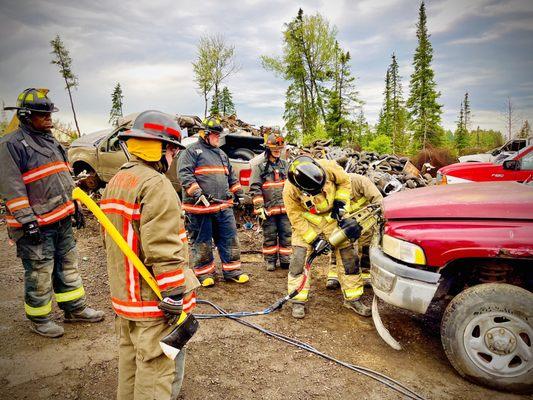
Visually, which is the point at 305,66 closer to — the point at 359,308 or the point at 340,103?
the point at 340,103

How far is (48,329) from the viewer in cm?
332

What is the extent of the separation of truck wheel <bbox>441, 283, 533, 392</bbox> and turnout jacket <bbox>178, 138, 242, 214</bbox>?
3172 millimetres

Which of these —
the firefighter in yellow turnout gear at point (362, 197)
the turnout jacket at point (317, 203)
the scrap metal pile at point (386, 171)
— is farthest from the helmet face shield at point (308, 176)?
the scrap metal pile at point (386, 171)

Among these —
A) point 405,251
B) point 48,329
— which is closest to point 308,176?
point 405,251

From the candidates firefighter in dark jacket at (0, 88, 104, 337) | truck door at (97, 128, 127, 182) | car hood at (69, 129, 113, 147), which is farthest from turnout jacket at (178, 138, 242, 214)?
car hood at (69, 129, 113, 147)

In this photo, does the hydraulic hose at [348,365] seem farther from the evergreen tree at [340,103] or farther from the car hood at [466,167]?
the evergreen tree at [340,103]

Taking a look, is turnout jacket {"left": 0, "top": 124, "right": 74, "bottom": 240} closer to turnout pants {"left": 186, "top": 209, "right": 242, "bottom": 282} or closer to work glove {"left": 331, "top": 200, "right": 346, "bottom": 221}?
turnout pants {"left": 186, "top": 209, "right": 242, "bottom": 282}

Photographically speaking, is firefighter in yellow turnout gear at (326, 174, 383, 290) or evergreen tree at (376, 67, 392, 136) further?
evergreen tree at (376, 67, 392, 136)

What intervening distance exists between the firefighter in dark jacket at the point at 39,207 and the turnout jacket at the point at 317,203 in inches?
99.0

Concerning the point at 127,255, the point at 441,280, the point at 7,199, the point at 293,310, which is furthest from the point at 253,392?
the point at 7,199

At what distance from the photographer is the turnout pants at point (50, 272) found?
3201 millimetres

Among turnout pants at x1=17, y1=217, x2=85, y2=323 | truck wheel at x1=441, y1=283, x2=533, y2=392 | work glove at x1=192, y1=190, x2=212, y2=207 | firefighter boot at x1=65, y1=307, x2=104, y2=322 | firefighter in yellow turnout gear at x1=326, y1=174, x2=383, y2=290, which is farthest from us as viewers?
work glove at x1=192, y1=190, x2=212, y2=207

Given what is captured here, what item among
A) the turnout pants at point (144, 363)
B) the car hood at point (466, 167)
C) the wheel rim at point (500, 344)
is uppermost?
the car hood at point (466, 167)

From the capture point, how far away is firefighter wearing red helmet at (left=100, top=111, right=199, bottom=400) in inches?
68.5
